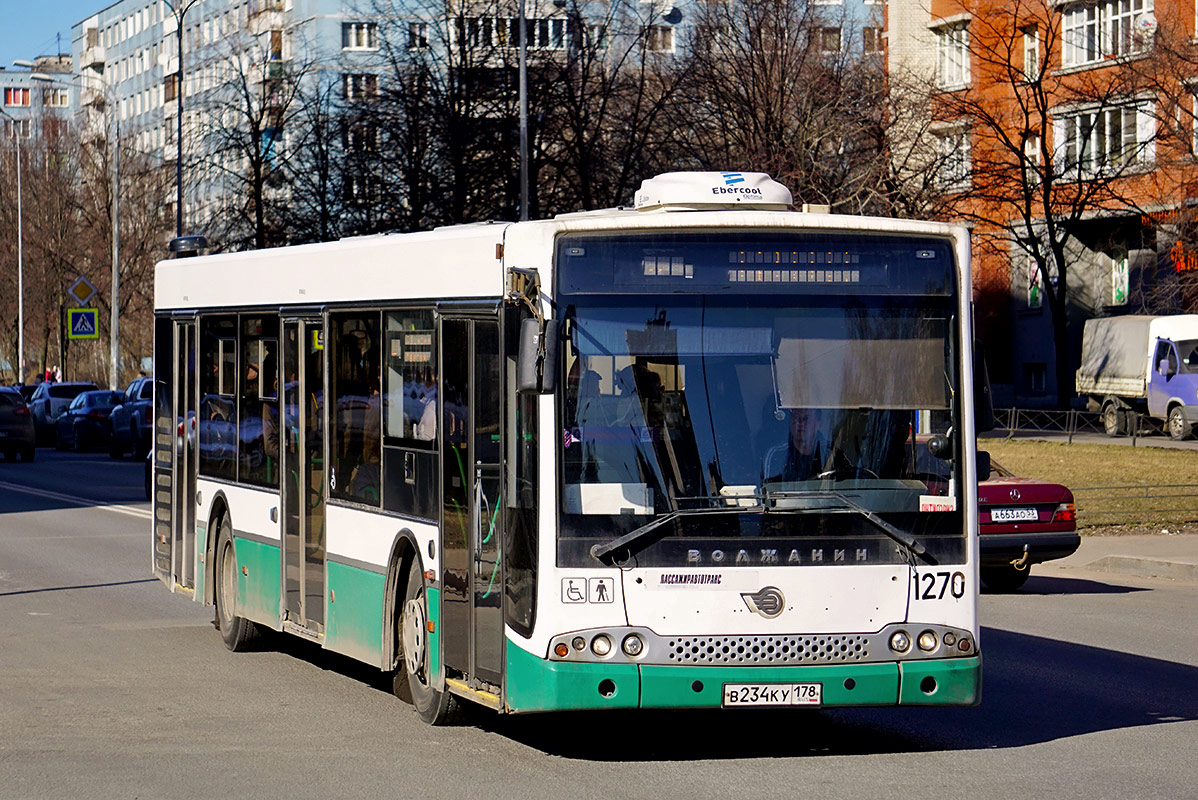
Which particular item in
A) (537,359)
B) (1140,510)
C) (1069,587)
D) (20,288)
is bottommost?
(1069,587)

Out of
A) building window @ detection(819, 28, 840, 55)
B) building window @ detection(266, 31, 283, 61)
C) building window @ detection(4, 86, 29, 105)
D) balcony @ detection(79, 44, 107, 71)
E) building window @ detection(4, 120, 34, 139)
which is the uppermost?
building window @ detection(4, 86, 29, 105)

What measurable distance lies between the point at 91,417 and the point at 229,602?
124ft

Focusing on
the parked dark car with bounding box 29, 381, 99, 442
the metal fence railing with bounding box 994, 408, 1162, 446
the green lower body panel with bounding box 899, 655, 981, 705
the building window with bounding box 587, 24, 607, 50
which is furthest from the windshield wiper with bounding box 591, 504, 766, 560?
the parked dark car with bounding box 29, 381, 99, 442

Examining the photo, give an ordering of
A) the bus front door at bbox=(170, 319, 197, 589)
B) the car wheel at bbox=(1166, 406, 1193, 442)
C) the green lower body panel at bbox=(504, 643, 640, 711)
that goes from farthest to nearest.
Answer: the car wheel at bbox=(1166, 406, 1193, 442), the bus front door at bbox=(170, 319, 197, 589), the green lower body panel at bbox=(504, 643, 640, 711)

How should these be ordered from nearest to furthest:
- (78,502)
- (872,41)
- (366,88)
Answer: (78,502)
(366,88)
(872,41)

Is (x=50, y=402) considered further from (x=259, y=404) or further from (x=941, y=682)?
(x=941, y=682)

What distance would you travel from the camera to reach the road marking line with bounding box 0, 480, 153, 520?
27.1m

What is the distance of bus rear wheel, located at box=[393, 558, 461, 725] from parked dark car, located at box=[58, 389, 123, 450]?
3999 cm

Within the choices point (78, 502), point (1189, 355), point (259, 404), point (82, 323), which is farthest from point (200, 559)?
A: point (82, 323)

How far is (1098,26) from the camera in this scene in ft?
183

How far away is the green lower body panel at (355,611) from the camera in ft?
34.2

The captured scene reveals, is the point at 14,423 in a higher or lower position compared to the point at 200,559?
higher

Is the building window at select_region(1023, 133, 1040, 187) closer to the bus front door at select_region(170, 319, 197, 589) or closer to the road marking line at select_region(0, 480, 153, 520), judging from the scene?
the road marking line at select_region(0, 480, 153, 520)

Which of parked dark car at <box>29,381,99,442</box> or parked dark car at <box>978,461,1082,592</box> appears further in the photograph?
parked dark car at <box>29,381,99,442</box>
